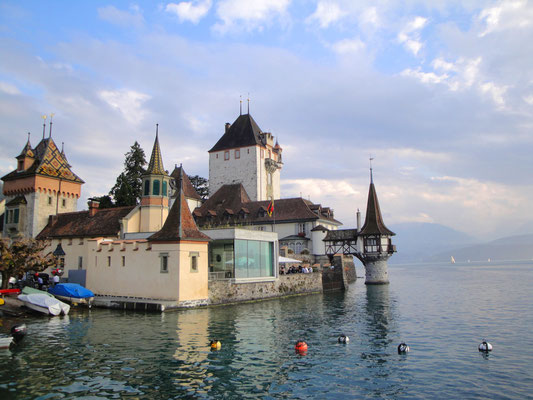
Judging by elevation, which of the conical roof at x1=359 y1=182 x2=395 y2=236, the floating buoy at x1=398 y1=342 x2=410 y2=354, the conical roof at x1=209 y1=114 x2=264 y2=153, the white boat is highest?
the conical roof at x1=209 y1=114 x2=264 y2=153

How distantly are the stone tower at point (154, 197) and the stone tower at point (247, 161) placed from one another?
101 ft

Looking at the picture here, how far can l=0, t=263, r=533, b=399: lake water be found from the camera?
13.0m

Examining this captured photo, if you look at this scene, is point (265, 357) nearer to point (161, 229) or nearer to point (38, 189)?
point (161, 229)

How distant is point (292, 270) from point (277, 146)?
1527 inches

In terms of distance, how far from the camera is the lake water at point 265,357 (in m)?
13.0

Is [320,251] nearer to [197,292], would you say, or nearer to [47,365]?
[197,292]

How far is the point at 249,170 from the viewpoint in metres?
73.9

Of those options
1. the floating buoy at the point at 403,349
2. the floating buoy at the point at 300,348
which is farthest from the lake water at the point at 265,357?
the floating buoy at the point at 300,348

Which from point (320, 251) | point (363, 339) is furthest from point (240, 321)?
point (320, 251)

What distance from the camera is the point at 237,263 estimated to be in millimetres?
35438

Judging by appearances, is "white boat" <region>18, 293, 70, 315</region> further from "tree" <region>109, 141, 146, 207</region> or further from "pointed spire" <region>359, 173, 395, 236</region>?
"pointed spire" <region>359, 173, 395, 236</region>

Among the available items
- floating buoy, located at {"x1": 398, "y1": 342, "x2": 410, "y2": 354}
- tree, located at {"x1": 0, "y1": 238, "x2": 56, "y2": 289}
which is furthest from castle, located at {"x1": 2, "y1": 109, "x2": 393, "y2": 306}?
floating buoy, located at {"x1": 398, "y1": 342, "x2": 410, "y2": 354}

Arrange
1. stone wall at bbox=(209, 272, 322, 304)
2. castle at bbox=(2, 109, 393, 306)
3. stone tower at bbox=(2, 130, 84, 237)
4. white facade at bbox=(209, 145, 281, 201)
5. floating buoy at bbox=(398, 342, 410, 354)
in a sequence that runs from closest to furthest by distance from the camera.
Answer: floating buoy at bbox=(398, 342, 410, 354)
castle at bbox=(2, 109, 393, 306)
stone wall at bbox=(209, 272, 322, 304)
stone tower at bbox=(2, 130, 84, 237)
white facade at bbox=(209, 145, 281, 201)

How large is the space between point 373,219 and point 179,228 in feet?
123
